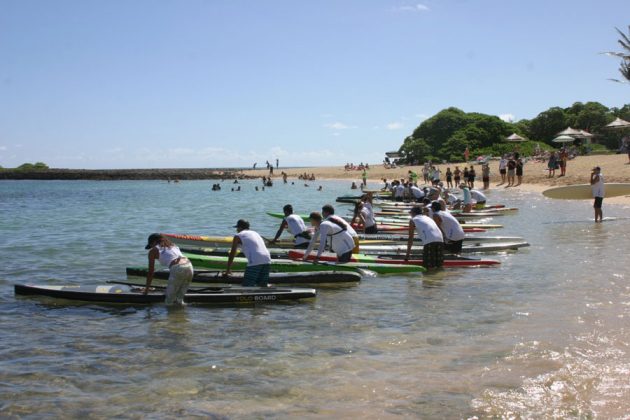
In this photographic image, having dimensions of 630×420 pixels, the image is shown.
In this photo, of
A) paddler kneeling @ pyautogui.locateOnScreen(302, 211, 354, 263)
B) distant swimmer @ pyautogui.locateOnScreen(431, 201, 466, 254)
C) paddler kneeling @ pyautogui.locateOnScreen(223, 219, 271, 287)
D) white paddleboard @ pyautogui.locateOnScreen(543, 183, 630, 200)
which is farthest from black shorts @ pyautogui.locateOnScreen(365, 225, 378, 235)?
white paddleboard @ pyautogui.locateOnScreen(543, 183, 630, 200)

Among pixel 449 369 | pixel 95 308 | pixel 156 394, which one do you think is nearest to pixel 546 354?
pixel 449 369

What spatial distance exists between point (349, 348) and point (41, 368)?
415 cm

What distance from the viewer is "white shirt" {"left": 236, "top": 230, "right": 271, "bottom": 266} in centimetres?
1131

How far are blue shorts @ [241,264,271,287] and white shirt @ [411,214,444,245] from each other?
158 inches

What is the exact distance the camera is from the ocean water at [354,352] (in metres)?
6.38

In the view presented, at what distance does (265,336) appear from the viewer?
9.11 metres

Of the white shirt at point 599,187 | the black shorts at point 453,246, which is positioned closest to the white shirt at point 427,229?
the black shorts at point 453,246

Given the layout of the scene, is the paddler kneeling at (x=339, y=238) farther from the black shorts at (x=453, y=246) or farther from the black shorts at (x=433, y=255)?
the black shorts at (x=453, y=246)

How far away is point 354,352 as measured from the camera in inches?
321

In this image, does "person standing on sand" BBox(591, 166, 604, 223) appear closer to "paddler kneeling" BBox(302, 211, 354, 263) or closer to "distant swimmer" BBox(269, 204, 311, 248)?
"distant swimmer" BBox(269, 204, 311, 248)

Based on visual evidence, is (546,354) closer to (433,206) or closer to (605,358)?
(605,358)

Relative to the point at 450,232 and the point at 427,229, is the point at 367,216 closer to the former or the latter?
the point at 450,232

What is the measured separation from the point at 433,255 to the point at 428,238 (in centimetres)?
50

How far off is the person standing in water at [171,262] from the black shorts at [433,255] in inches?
238
